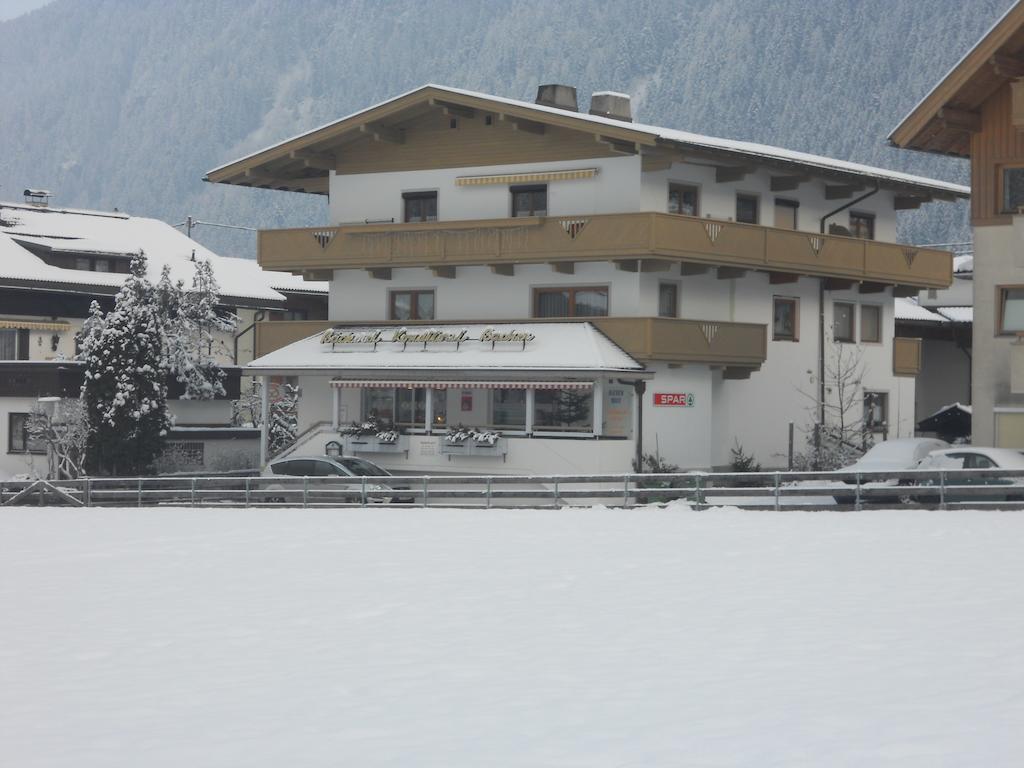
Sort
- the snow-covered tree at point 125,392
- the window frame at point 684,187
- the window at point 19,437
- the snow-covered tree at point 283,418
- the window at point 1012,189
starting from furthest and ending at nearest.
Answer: the snow-covered tree at point 283,418, the window at point 19,437, the snow-covered tree at point 125,392, the window frame at point 684,187, the window at point 1012,189

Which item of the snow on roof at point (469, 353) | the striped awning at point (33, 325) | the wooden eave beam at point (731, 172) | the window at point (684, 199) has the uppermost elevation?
the wooden eave beam at point (731, 172)

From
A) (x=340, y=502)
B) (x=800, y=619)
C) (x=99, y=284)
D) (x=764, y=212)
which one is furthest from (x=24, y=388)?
(x=800, y=619)

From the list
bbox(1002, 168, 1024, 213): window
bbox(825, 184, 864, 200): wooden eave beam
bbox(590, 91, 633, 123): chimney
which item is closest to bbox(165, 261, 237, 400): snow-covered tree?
bbox(590, 91, 633, 123): chimney

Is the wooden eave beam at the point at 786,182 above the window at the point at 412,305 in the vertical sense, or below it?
above

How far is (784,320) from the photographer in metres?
49.0

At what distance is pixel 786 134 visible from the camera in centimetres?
19750

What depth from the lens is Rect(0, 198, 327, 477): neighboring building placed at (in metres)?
52.6

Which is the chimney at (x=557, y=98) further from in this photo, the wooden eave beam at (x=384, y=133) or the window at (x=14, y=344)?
the window at (x=14, y=344)

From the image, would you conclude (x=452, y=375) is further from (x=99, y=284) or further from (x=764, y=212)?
(x=99, y=284)

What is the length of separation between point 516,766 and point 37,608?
10.5 metres

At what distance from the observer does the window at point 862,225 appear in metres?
51.1

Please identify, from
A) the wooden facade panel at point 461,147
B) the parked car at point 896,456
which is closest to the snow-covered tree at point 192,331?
the wooden facade panel at point 461,147

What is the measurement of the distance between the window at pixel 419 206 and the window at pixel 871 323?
521 inches

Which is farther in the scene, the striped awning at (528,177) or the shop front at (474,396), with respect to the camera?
the striped awning at (528,177)
